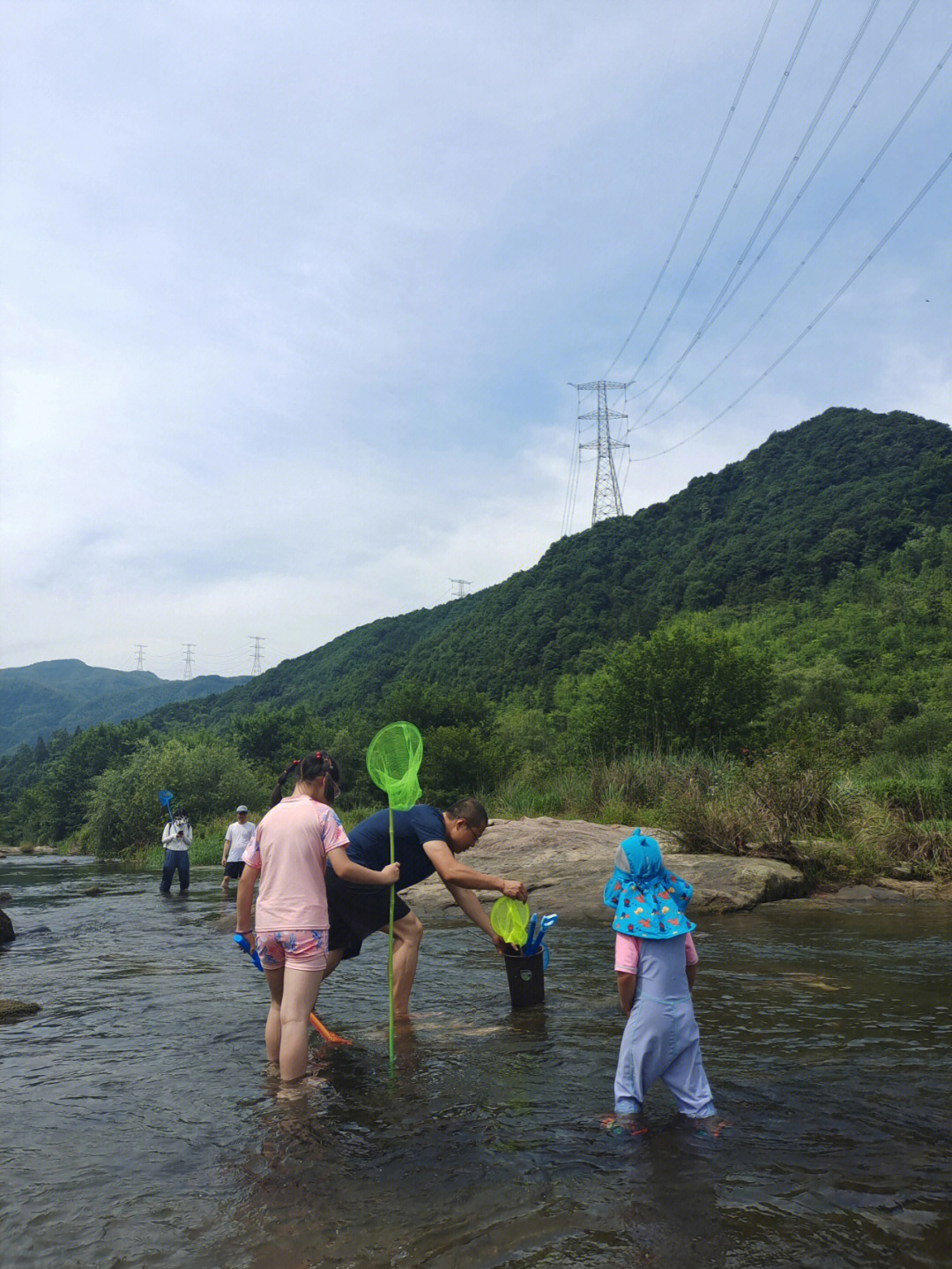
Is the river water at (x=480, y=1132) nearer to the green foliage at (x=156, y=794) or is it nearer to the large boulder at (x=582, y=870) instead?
the large boulder at (x=582, y=870)

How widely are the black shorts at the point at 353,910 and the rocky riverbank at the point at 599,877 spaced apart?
6.84 metres

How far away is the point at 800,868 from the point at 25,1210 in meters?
12.9

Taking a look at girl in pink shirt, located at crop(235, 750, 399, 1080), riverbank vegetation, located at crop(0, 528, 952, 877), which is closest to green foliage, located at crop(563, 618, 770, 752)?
riverbank vegetation, located at crop(0, 528, 952, 877)

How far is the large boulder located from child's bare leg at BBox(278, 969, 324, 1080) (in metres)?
7.86

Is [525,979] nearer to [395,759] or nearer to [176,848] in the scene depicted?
[395,759]

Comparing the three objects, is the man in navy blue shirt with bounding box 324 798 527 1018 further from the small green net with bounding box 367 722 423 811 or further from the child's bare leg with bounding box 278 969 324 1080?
the child's bare leg with bounding box 278 969 324 1080

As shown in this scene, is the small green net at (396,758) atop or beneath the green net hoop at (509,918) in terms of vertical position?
atop

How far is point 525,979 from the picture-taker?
7.79 metres

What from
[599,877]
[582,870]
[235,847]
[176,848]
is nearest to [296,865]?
[599,877]

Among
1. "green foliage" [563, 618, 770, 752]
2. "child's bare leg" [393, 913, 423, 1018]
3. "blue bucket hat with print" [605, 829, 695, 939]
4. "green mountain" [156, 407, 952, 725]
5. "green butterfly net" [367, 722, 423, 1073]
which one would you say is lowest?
→ "child's bare leg" [393, 913, 423, 1018]

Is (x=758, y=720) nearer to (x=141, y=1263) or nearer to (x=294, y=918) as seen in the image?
(x=294, y=918)

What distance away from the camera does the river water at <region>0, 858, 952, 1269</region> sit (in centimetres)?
381

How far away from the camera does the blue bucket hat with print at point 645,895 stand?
487 centimetres

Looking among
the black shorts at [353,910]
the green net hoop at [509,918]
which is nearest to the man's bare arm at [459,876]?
the black shorts at [353,910]
